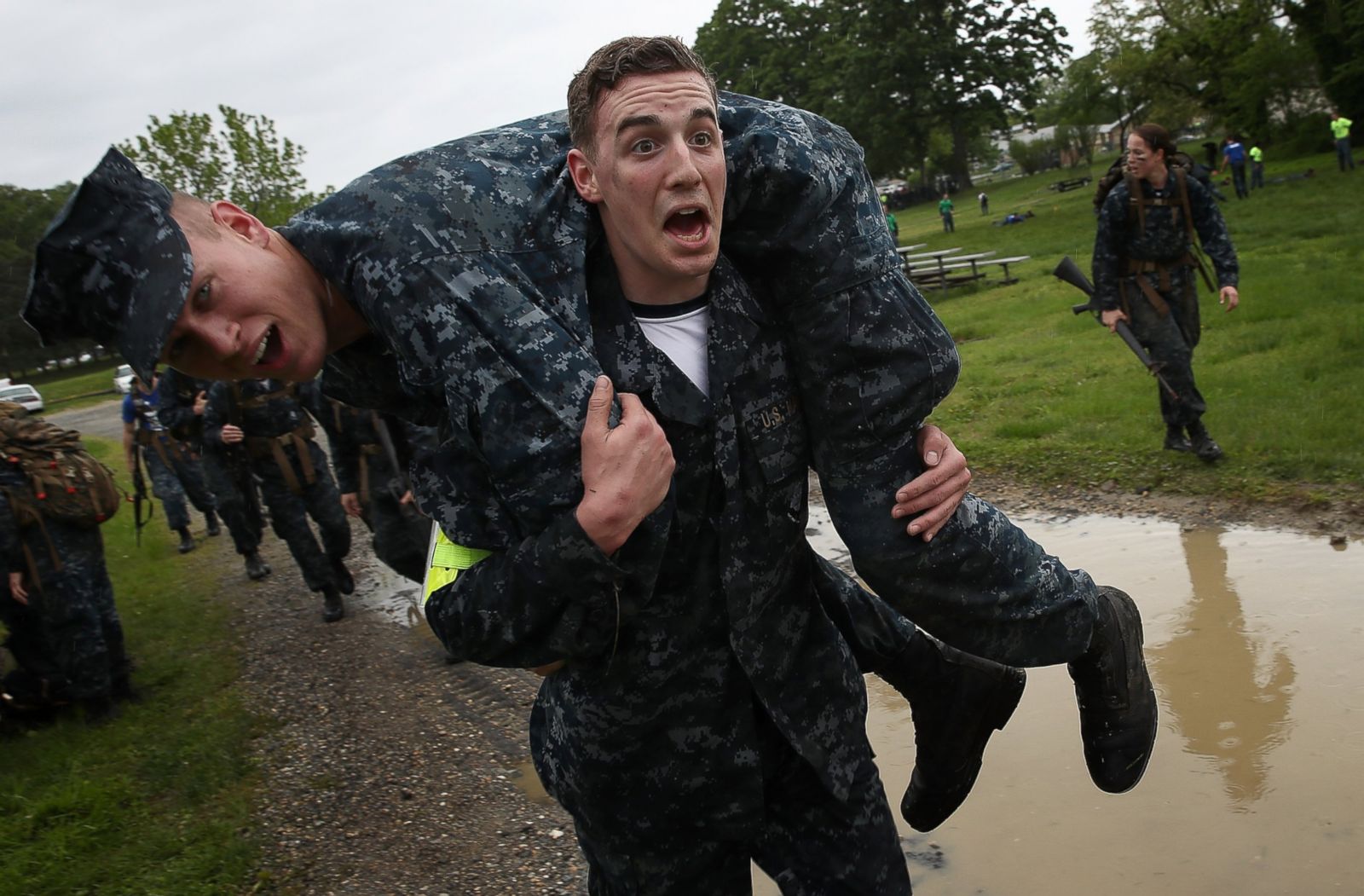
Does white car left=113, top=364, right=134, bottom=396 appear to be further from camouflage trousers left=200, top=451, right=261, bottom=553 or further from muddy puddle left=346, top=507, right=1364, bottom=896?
muddy puddle left=346, top=507, right=1364, bottom=896

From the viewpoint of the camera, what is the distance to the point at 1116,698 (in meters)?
2.84

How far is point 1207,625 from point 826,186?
3511 millimetres

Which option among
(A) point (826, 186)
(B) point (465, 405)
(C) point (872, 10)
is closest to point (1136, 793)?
(A) point (826, 186)

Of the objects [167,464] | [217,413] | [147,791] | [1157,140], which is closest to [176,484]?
Answer: [167,464]

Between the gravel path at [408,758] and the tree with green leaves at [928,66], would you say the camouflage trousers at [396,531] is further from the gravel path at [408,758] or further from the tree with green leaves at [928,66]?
the tree with green leaves at [928,66]

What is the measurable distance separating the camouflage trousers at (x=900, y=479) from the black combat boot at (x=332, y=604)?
6.52 metres

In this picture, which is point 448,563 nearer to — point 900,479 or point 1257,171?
point 900,479

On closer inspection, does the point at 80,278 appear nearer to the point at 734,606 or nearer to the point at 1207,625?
the point at 734,606

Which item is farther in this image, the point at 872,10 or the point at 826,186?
the point at 872,10

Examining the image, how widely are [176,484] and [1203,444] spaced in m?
10.9

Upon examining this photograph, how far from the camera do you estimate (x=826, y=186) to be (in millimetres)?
2178

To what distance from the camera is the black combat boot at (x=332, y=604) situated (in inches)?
324

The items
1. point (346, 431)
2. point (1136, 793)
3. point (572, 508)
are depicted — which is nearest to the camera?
point (572, 508)

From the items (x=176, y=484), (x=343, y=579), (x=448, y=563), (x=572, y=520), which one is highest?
(x=572, y=520)
